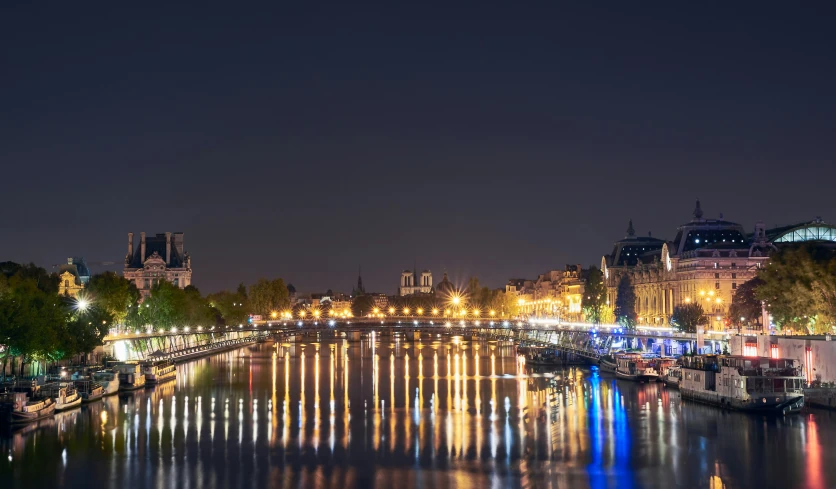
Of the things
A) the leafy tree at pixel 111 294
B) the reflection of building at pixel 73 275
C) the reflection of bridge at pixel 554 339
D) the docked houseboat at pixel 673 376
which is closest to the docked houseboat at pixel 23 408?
the reflection of bridge at pixel 554 339

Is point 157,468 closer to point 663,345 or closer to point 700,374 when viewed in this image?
point 700,374

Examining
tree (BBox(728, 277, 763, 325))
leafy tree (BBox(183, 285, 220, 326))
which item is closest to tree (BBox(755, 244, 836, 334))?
tree (BBox(728, 277, 763, 325))

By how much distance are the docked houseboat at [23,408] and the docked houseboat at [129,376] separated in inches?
760

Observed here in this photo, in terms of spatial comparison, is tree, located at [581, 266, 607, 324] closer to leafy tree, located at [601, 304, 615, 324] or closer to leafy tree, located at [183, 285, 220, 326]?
leafy tree, located at [601, 304, 615, 324]

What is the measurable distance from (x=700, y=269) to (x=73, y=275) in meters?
109

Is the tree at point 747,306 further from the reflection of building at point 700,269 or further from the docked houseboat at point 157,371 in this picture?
the docked houseboat at point 157,371

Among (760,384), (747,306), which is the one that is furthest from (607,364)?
(760,384)

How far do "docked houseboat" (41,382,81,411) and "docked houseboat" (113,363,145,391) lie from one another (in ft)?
40.6

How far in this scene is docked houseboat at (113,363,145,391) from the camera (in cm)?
8975

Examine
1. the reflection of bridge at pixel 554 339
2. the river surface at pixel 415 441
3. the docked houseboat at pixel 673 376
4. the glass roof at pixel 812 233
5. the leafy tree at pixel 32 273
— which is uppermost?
the glass roof at pixel 812 233

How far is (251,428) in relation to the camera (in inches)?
2665

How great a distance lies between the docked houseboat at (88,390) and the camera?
258 ft

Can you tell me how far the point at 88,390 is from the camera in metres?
79.8

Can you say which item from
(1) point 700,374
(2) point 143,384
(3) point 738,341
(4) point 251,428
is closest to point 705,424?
(1) point 700,374
